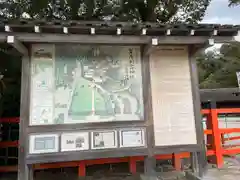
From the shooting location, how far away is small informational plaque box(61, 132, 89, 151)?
163 inches

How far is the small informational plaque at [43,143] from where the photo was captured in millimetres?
4039

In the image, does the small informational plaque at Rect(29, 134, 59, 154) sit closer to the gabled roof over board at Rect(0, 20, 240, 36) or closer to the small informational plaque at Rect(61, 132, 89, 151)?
the small informational plaque at Rect(61, 132, 89, 151)

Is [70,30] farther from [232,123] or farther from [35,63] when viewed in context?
[232,123]

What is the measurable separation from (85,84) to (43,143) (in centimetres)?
141

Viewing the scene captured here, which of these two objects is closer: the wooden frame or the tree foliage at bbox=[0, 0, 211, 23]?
the wooden frame

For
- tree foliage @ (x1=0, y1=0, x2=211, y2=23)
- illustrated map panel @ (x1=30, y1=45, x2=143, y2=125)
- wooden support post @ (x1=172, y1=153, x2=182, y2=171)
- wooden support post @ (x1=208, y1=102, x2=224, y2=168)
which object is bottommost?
wooden support post @ (x1=172, y1=153, x2=182, y2=171)

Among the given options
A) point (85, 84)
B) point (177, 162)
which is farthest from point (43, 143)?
point (177, 162)

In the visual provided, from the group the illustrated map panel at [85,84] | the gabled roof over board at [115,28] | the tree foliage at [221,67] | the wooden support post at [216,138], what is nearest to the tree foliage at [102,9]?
the illustrated map panel at [85,84]

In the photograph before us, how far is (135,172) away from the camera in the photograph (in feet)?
18.2

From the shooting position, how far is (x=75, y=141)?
417 cm

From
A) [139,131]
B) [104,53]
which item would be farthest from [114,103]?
[104,53]

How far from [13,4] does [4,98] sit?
12.5 feet

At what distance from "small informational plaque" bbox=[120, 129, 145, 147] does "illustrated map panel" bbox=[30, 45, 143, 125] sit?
0.27 m

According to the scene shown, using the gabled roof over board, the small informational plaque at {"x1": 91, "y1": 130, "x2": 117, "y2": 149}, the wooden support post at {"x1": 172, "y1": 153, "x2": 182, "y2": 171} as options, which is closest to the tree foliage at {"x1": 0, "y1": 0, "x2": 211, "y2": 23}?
the gabled roof over board
